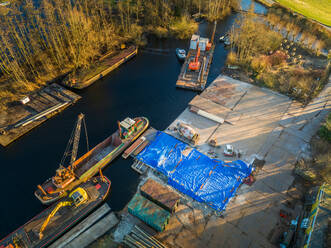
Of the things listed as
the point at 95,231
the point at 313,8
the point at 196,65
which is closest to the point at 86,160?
the point at 95,231

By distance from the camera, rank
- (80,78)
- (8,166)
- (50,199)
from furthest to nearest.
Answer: (80,78)
(8,166)
(50,199)

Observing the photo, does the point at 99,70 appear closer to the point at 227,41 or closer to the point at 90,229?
the point at 227,41

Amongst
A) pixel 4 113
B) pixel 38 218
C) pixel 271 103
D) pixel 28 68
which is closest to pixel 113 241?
pixel 38 218

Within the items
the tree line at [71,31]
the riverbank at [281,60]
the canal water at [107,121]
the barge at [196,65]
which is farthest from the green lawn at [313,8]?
the barge at [196,65]

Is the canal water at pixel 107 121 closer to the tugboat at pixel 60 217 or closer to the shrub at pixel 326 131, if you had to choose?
the tugboat at pixel 60 217

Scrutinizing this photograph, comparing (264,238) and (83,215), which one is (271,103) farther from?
(83,215)
